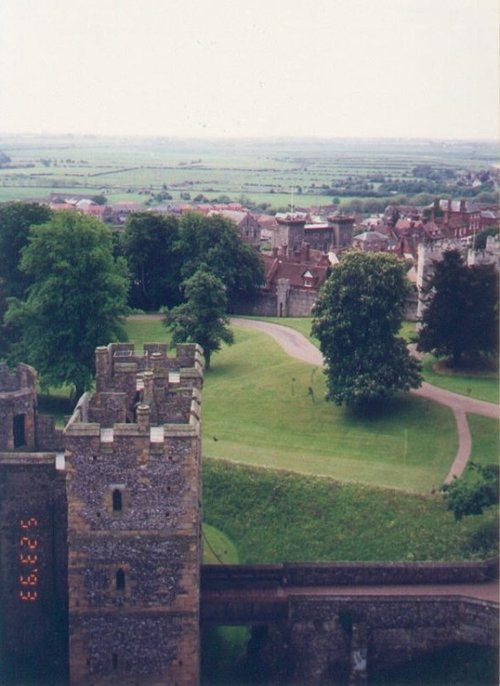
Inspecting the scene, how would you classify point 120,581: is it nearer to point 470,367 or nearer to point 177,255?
point 470,367

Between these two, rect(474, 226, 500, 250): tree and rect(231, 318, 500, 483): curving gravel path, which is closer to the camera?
rect(231, 318, 500, 483): curving gravel path

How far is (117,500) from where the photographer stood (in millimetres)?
22547

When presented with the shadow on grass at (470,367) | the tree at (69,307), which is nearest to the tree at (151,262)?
the tree at (69,307)

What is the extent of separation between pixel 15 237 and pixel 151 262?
1278 cm

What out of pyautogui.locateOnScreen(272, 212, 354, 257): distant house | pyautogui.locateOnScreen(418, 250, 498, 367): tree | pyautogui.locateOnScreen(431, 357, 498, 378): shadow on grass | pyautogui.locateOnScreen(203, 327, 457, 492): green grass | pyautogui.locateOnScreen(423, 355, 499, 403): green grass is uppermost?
pyautogui.locateOnScreen(272, 212, 354, 257): distant house

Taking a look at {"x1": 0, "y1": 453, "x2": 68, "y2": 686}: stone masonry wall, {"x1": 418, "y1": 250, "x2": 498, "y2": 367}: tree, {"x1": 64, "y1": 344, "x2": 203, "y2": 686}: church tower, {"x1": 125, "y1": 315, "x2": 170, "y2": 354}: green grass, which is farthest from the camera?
{"x1": 125, "y1": 315, "x2": 170, "y2": 354}: green grass

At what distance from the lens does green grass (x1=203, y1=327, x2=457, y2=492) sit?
37781 mm

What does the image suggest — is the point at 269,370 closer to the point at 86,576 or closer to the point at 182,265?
the point at 182,265

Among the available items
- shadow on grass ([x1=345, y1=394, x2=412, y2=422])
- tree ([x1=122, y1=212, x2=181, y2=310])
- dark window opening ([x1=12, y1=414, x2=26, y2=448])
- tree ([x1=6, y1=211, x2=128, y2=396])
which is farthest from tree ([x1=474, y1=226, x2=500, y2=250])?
dark window opening ([x1=12, y1=414, x2=26, y2=448])

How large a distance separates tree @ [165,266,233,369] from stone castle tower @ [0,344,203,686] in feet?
88.7

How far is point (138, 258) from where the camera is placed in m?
70.8

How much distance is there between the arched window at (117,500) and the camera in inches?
884

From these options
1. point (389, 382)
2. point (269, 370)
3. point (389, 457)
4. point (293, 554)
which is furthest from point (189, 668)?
point (269, 370)

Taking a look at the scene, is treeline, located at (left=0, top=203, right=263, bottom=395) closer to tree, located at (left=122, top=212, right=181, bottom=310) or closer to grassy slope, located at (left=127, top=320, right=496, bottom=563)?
grassy slope, located at (left=127, top=320, right=496, bottom=563)
